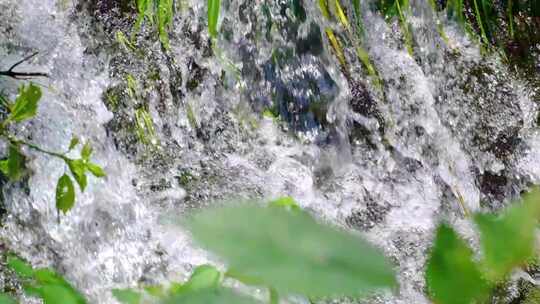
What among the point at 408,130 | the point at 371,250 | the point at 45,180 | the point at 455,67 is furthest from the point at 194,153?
the point at 371,250

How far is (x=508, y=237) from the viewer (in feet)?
0.91

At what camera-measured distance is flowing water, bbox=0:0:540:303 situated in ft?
6.36

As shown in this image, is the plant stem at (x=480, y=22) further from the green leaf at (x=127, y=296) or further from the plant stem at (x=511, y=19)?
the green leaf at (x=127, y=296)

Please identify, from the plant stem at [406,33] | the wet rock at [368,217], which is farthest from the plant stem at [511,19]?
the wet rock at [368,217]

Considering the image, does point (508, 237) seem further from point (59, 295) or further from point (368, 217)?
point (368, 217)

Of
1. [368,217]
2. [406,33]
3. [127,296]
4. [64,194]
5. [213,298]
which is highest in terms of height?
[406,33]

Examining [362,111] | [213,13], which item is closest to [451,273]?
[213,13]

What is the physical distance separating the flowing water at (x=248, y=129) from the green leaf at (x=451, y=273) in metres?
1.65

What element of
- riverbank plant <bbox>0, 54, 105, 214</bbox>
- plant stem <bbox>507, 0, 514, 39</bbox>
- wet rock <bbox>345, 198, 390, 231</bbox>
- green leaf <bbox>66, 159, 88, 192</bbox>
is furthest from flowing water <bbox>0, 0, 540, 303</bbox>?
green leaf <bbox>66, 159, 88, 192</bbox>

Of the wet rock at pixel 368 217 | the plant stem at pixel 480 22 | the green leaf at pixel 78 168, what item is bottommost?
the green leaf at pixel 78 168

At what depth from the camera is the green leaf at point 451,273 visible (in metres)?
0.27

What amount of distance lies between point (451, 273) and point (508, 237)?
28mm

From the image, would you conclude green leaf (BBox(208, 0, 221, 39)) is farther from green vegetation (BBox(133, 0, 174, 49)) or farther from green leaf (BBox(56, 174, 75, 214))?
green leaf (BBox(56, 174, 75, 214))

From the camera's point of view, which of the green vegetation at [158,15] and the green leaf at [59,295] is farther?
the green vegetation at [158,15]
